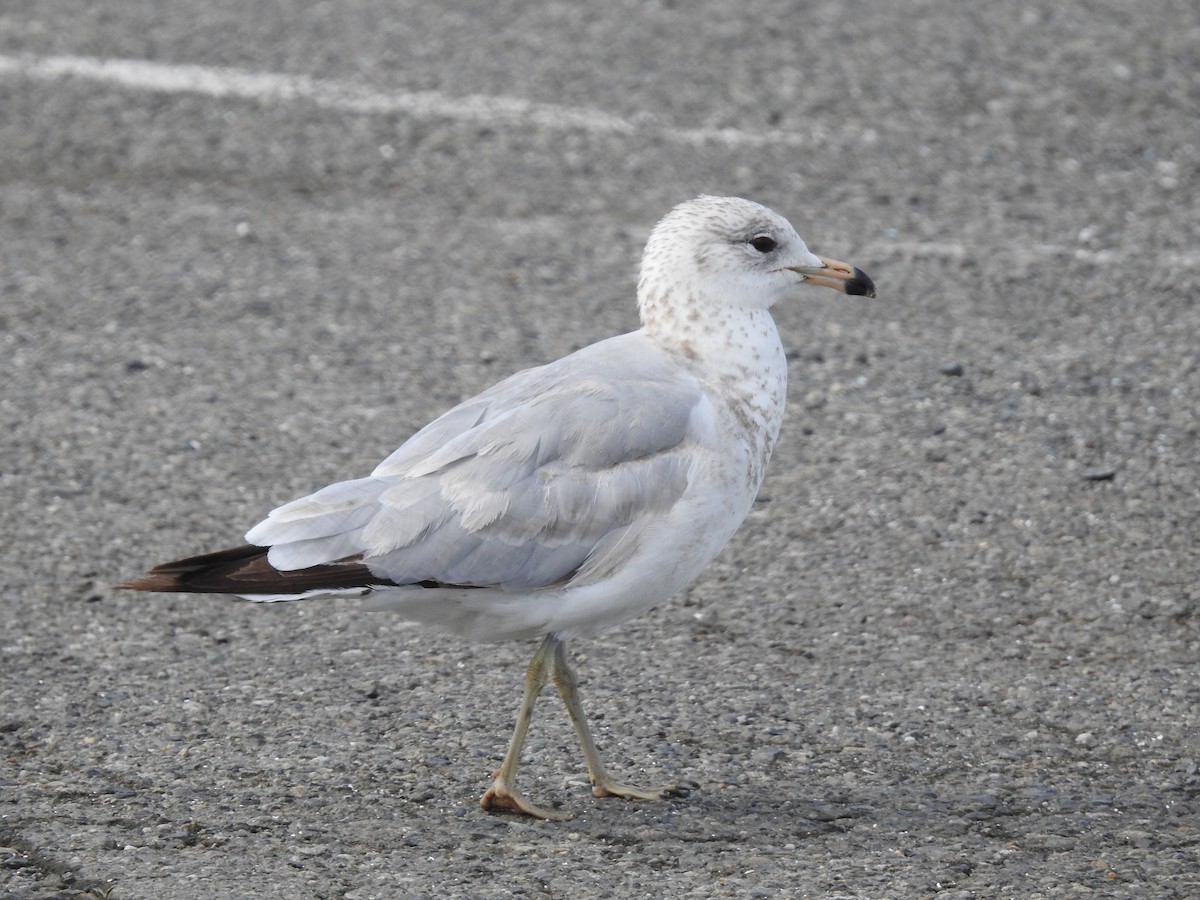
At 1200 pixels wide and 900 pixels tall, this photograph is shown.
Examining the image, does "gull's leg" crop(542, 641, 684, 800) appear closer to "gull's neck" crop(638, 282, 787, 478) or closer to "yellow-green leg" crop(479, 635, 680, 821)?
"yellow-green leg" crop(479, 635, 680, 821)

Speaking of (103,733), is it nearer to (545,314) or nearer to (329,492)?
(329,492)

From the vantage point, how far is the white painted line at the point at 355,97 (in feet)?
27.0

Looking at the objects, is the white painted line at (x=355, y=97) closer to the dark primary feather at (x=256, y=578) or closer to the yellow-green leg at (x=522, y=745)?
the yellow-green leg at (x=522, y=745)

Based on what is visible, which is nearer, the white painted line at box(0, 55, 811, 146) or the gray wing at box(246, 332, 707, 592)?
the gray wing at box(246, 332, 707, 592)

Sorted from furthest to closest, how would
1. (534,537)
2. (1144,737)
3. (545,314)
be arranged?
(545,314) → (1144,737) → (534,537)

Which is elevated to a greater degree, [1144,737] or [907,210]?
[907,210]

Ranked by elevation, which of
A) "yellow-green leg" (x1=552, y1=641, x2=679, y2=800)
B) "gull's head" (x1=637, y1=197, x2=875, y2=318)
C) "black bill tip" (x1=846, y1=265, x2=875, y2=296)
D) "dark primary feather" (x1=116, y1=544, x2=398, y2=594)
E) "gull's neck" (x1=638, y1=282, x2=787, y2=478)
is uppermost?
"gull's head" (x1=637, y1=197, x2=875, y2=318)

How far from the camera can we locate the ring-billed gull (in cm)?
396

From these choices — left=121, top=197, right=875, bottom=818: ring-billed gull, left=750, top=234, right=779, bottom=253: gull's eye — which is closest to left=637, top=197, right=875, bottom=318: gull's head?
left=750, top=234, right=779, bottom=253: gull's eye

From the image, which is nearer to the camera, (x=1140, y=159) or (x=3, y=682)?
(x=3, y=682)

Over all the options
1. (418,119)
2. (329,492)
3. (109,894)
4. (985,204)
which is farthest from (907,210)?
(109,894)

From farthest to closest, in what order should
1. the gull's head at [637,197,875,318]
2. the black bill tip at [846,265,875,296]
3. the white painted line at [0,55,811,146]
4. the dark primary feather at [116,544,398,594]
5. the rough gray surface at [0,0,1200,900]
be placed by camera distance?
the white painted line at [0,55,811,146] → the black bill tip at [846,265,875,296] → the gull's head at [637,197,875,318] → the rough gray surface at [0,0,1200,900] → the dark primary feather at [116,544,398,594]

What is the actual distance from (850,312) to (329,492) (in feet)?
11.5

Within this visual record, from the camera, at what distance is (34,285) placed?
7152 mm
